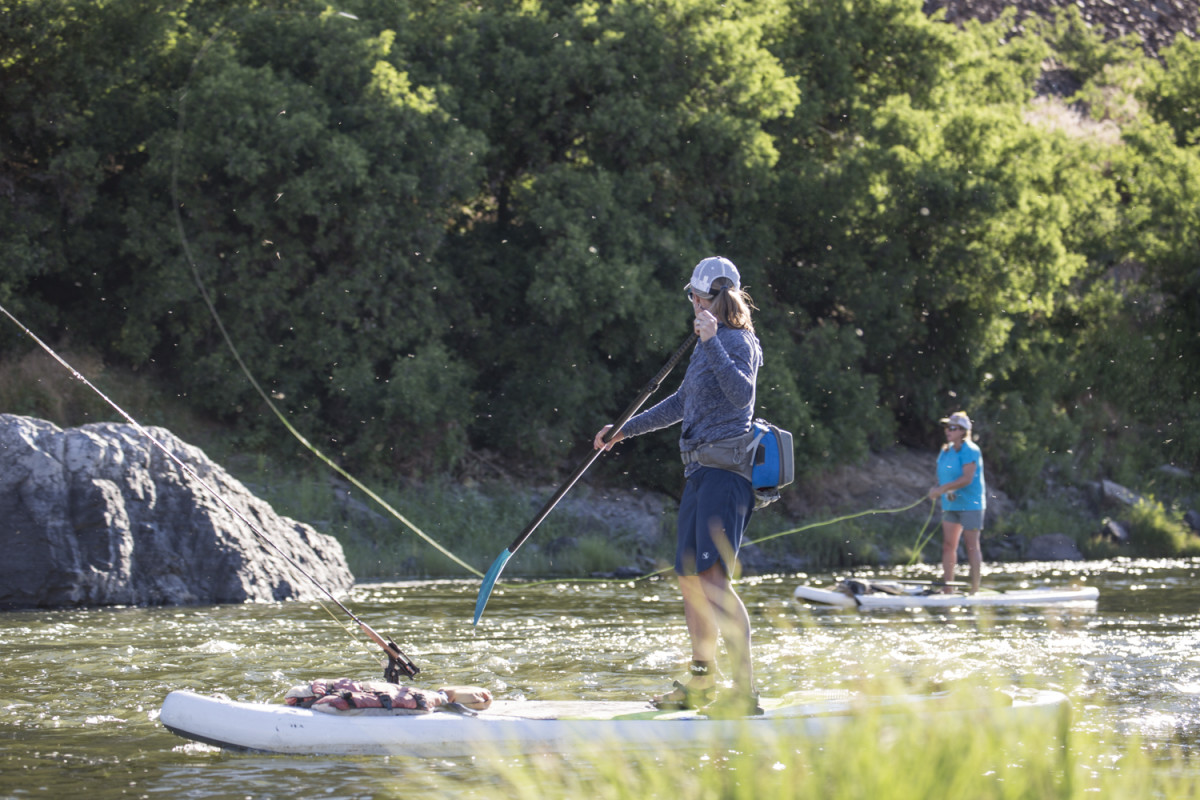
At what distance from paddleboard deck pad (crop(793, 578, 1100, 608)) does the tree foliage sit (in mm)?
8663

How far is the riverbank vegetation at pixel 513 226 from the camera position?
67.2 ft

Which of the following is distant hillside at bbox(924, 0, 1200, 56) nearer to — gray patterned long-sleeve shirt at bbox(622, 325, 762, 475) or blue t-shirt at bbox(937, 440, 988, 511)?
blue t-shirt at bbox(937, 440, 988, 511)

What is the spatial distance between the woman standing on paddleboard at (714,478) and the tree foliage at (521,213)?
1347 centimetres

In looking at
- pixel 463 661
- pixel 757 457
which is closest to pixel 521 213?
pixel 463 661

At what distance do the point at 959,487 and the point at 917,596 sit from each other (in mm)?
1080

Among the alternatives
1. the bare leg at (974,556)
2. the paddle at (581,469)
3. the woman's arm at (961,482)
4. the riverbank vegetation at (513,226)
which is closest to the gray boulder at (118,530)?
the riverbank vegetation at (513,226)

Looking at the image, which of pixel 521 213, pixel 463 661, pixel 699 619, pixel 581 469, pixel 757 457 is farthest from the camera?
pixel 521 213

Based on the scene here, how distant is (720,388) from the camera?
6277 mm

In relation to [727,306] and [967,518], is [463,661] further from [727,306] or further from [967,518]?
[967,518]

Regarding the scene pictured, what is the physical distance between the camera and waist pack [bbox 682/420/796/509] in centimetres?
620

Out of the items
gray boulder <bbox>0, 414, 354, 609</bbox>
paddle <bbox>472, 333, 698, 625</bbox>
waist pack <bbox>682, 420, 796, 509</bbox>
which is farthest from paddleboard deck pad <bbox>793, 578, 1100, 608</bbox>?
Result: waist pack <bbox>682, 420, 796, 509</bbox>

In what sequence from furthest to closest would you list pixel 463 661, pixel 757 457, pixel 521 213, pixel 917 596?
pixel 521 213, pixel 917 596, pixel 463 661, pixel 757 457

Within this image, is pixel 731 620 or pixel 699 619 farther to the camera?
pixel 699 619

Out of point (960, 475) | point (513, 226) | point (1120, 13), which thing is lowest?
point (960, 475)
